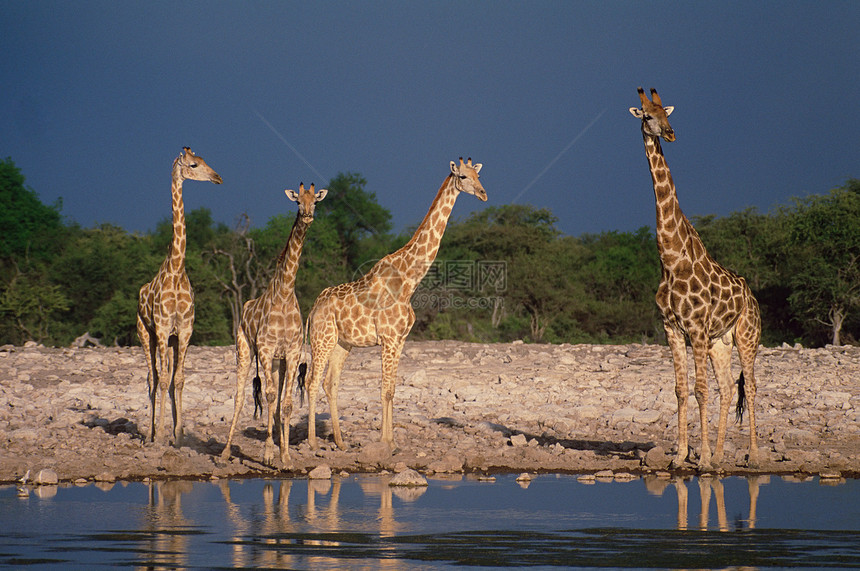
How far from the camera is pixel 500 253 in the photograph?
40.7 meters

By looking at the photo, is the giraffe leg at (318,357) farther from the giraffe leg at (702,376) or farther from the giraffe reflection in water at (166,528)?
the giraffe leg at (702,376)

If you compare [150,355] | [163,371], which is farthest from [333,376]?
[150,355]

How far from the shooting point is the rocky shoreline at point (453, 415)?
10613 millimetres

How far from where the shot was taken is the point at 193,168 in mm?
12258

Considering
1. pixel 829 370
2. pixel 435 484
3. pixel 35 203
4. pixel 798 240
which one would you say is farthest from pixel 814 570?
pixel 35 203

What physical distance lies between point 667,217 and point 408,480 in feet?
12.8

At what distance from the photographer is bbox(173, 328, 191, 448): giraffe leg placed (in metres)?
11.8

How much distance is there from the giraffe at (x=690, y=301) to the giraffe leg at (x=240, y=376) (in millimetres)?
4480

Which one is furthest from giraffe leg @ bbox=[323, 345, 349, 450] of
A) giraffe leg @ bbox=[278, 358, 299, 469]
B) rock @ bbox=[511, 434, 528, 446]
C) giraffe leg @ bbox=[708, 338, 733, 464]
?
giraffe leg @ bbox=[708, 338, 733, 464]

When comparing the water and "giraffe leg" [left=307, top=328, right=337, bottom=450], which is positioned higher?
"giraffe leg" [left=307, top=328, right=337, bottom=450]

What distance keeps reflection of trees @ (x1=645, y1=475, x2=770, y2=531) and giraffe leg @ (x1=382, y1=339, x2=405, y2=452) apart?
2920 millimetres

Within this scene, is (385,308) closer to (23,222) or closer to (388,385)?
(388,385)

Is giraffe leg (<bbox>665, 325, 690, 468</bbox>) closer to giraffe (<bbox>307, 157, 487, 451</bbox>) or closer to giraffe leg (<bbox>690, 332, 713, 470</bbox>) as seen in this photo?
giraffe leg (<bbox>690, 332, 713, 470</bbox>)

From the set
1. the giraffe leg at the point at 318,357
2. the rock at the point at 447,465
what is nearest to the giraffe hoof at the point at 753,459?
the rock at the point at 447,465
